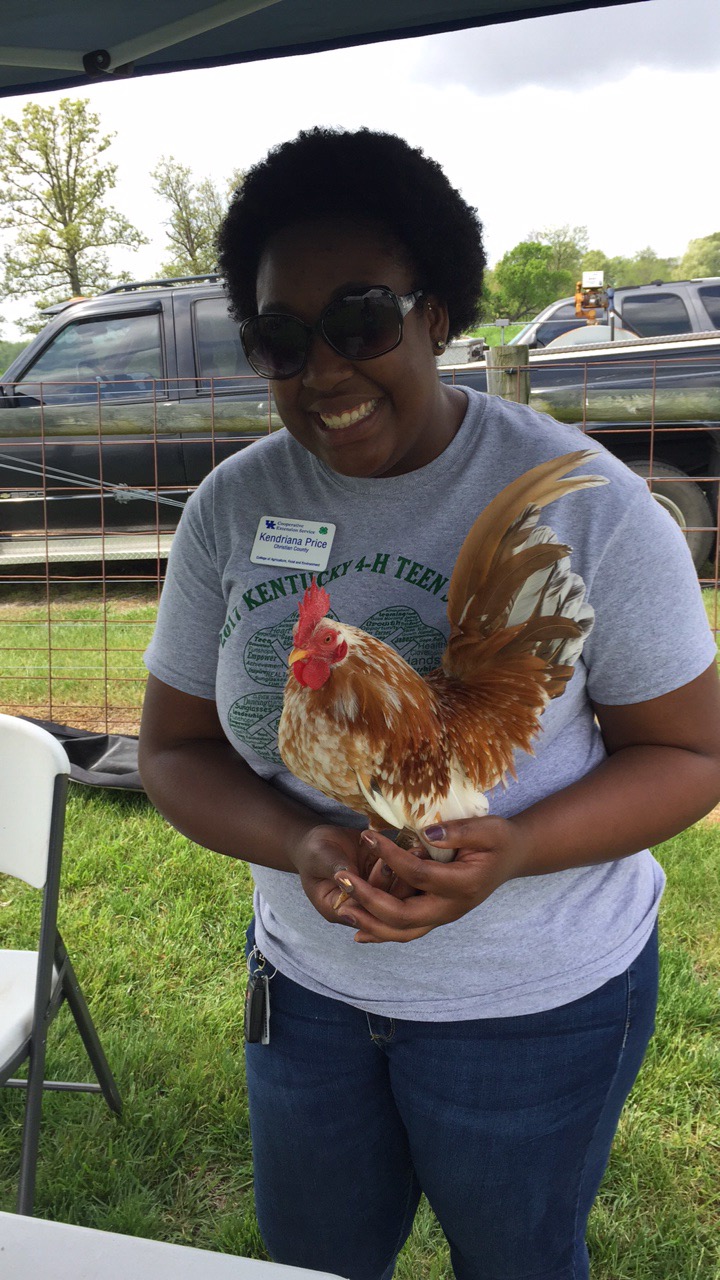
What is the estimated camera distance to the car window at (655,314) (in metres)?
8.02

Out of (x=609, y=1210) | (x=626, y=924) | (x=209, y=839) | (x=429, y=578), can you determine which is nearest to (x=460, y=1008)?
(x=626, y=924)

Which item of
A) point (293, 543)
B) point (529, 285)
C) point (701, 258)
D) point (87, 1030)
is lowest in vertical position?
point (87, 1030)

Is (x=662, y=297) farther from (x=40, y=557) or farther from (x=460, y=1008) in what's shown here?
(x=460, y=1008)

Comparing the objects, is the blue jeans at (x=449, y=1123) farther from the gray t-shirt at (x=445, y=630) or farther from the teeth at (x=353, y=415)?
the teeth at (x=353, y=415)

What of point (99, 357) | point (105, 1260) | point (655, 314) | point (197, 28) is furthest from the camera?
point (655, 314)

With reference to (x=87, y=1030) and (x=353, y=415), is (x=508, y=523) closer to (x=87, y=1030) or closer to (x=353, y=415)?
(x=353, y=415)

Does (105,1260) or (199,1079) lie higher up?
(105,1260)

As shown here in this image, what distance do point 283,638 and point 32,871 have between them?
1225 mm

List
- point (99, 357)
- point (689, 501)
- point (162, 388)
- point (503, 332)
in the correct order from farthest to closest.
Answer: point (503, 332) → point (99, 357) → point (162, 388) → point (689, 501)

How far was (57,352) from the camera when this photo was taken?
23.4ft

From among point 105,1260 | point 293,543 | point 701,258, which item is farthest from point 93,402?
point 701,258

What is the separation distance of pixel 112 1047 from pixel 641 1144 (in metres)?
1.47

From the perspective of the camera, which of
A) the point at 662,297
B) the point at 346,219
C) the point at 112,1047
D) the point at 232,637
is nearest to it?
the point at 346,219

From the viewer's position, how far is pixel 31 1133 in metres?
1.84
